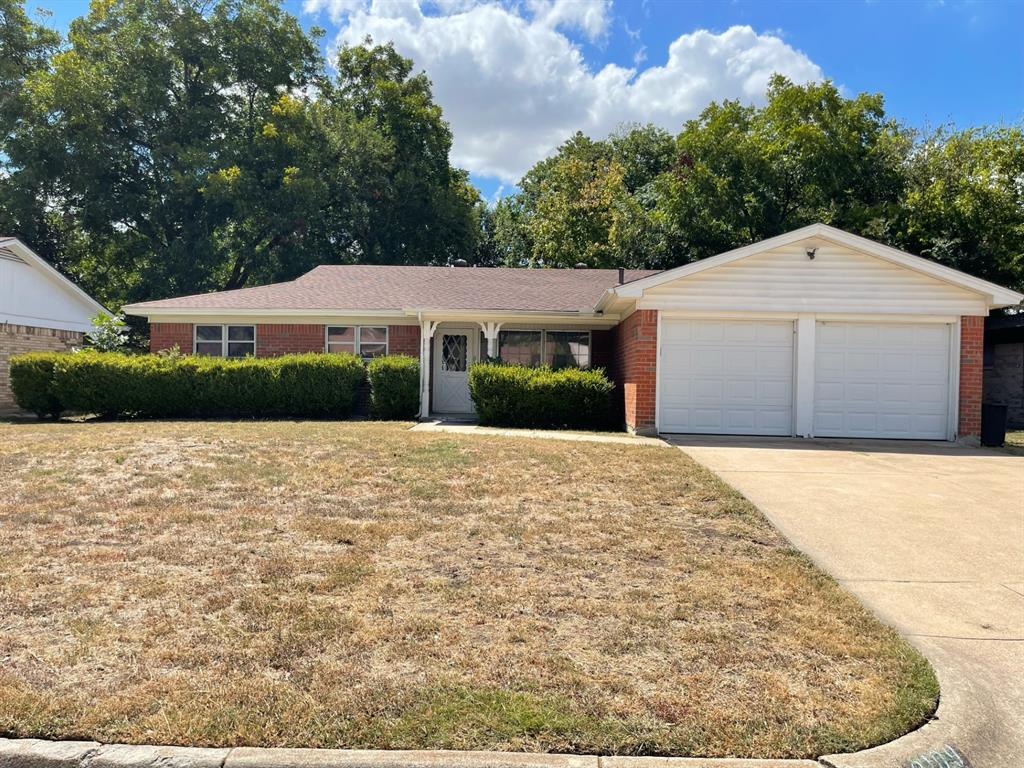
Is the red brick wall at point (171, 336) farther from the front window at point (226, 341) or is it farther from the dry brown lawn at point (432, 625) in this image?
the dry brown lawn at point (432, 625)

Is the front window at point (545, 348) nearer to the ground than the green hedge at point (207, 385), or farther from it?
farther from it

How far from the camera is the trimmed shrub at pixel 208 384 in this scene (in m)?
14.9

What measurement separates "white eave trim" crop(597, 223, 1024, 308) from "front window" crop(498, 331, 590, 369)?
4743 mm

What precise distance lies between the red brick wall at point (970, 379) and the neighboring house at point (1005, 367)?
5.20 metres

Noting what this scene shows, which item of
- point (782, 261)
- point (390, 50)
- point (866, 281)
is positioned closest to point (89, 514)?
point (782, 261)

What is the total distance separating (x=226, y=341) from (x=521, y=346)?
7.71 metres

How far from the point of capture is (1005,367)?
58.2ft

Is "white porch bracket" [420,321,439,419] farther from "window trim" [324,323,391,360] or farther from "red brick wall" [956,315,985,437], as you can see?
"red brick wall" [956,315,985,437]

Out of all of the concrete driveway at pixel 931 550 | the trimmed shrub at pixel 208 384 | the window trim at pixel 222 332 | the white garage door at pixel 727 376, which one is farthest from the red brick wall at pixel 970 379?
the window trim at pixel 222 332

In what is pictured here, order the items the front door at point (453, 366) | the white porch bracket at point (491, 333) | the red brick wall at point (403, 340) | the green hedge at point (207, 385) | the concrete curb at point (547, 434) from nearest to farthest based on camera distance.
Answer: the concrete curb at point (547, 434)
the green hedge at point (207, 385)
the white porch bracket at point (491, 333)
the red brick wall at point (403, 340)
the front door at point (453, 366)

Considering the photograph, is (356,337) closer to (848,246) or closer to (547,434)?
(547,434)

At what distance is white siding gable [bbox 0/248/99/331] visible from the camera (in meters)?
19.2

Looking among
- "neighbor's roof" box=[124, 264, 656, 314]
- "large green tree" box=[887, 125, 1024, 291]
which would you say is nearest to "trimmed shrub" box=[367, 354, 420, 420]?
"neighbor's roof" box=[124, 264, 656, 314]

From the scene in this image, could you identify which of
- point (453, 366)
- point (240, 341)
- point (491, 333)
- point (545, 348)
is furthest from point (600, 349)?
point (240, 341)
